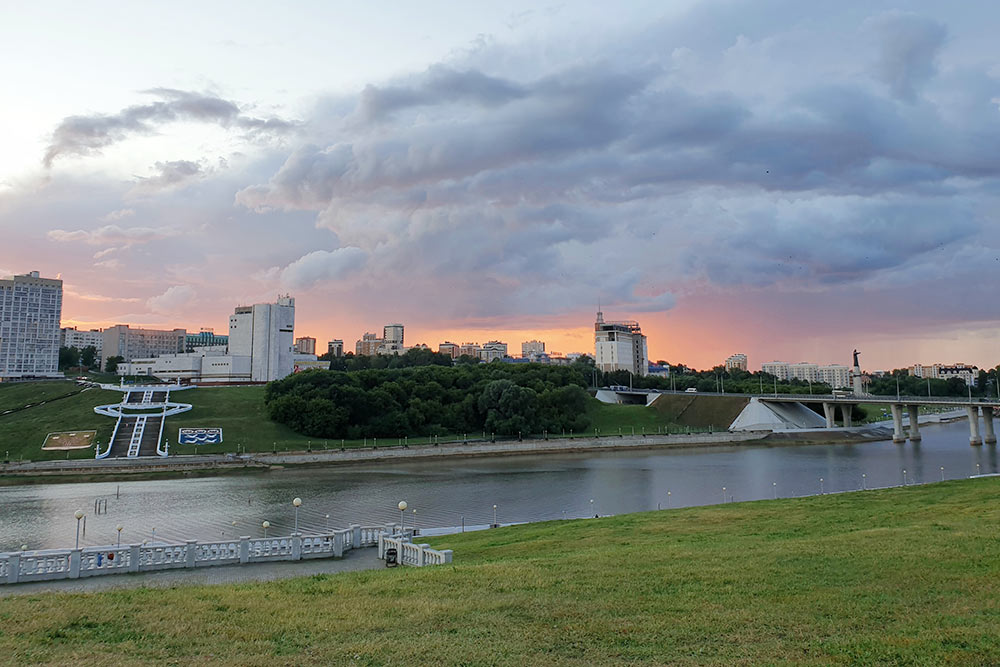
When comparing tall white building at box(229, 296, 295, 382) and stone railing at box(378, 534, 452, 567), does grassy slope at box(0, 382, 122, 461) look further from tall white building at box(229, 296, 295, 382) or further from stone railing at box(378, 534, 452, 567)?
Result: stone railing at box(378, 534, 452, 567)

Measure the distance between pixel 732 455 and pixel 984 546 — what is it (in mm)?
67959

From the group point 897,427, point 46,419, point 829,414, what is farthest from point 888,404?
point 46,419

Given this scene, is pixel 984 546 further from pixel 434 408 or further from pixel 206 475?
pixel 434 408

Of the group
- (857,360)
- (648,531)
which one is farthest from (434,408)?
(857,360)

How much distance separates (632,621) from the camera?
36.6 feet

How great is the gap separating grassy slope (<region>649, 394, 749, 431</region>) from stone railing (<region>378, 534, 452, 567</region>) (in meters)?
94.5

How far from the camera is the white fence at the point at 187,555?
19.7 metres

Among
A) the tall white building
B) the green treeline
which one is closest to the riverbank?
the green treeline

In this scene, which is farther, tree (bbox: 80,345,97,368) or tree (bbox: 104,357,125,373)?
tree (bbox: 80,345,97,368)

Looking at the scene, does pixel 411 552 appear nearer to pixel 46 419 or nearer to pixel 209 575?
pixel 209 575

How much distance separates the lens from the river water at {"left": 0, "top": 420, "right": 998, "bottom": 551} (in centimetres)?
3881

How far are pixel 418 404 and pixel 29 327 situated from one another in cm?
8995

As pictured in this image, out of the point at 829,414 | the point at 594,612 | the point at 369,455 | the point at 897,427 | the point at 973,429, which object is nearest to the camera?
the point at 594,612

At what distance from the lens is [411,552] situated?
21891 millimetres
